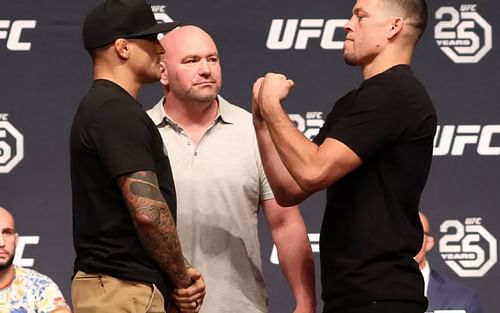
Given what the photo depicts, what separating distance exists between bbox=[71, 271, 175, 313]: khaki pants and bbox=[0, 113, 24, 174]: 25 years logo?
2.00 meters

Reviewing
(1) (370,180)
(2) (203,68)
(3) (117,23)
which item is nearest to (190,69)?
(2) (203,68)

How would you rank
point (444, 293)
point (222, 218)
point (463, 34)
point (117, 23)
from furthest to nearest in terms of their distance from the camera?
point (463, 34) → point (444, 293) → point (222, 218) → point (117, 23)

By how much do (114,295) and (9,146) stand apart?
2096 mm

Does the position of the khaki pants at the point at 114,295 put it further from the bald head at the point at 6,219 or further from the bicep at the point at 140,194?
the bald head at the point at 6,219

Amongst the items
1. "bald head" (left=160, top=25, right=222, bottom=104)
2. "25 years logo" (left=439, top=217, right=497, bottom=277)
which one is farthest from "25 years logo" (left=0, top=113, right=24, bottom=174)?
"25 years logo" (left=439, top=217, right=497, bottom=277)

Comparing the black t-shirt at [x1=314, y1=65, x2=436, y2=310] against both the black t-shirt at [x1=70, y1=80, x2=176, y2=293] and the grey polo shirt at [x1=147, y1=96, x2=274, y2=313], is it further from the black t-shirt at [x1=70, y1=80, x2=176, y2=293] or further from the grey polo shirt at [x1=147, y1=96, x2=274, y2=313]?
the grey polo shirt at [x1=147, y1=96, x2=274, y2=313]

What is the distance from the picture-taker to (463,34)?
4633mm

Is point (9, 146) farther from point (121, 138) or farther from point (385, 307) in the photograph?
point (385, 307)

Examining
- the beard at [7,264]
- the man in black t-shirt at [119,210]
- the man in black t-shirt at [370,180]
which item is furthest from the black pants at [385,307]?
the beard at [7,264]

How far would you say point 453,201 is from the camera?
15.2 ft

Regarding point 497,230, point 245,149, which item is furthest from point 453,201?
point 245,149

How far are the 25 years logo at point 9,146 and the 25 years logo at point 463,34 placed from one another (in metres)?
1.77

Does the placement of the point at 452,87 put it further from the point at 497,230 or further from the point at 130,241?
the point at 130,241

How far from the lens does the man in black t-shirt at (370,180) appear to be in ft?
8.81
